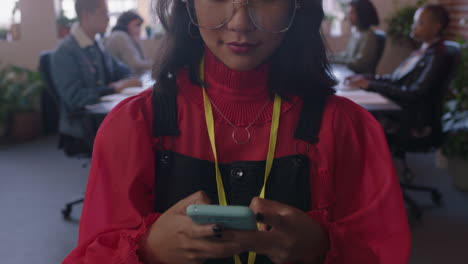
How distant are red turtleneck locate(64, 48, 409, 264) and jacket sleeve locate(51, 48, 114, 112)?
209 cm

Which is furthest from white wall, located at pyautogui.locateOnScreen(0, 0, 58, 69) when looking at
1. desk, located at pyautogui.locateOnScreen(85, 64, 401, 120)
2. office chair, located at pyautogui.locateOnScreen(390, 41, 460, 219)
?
office chair, located at pyautogui.locateOnScreen(390, 41, 460, 219)

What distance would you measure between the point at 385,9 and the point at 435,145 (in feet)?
13.7

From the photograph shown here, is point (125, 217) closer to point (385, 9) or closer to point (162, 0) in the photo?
point (162, 0)

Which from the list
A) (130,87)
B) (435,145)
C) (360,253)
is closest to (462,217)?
(435,145)

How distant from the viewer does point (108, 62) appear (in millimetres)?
3834

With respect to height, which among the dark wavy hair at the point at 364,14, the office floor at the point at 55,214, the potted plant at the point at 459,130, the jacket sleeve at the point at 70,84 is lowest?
the office floor at the point at 55,214

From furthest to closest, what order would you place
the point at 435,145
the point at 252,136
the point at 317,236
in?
the point at 435,145, the point at 252,136, the point at 317,236

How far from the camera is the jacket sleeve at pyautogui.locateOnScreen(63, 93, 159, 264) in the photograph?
0.90 m

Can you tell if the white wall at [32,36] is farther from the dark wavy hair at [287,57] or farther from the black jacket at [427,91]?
the dark wavy hair at [287,57]

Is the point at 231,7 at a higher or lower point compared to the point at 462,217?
higher

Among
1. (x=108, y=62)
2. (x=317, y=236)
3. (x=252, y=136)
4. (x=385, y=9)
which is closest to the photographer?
(x=317, y=236)

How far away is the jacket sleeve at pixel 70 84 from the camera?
3.02 m

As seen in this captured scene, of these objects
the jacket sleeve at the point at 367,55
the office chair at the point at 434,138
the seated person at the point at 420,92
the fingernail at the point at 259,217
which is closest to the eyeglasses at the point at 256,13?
the fingernail at the point at 259,217

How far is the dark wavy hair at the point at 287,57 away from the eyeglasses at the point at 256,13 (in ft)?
0.21
